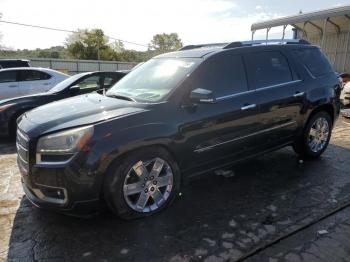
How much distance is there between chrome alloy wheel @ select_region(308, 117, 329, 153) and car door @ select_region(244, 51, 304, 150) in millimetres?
539

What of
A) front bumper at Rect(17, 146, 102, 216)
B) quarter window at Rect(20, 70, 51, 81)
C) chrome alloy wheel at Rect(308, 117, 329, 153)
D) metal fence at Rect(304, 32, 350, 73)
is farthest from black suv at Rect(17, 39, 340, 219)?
metal fence at Rect(304, 32, 350, 73)

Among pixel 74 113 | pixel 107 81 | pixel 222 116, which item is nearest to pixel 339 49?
pixel 107 81

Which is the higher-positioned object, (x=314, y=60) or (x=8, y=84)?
(x=314, y=60)

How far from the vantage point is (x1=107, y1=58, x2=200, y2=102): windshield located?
3.99m

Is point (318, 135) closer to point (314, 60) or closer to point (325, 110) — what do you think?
point (325, 110)

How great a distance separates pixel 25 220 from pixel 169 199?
1.53 m

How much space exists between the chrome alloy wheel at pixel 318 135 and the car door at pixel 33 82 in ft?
27.0

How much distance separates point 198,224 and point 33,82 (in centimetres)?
906

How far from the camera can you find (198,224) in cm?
355

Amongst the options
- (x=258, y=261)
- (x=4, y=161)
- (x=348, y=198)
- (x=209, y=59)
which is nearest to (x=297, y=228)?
(x=258, y=261)

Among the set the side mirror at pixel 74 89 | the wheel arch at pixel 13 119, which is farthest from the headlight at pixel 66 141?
the side mirror at pixel 74 89

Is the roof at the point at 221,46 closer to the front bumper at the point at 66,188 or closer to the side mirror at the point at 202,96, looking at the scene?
the side mirror at the point at 202,96

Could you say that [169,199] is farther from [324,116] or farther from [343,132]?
[343,132]

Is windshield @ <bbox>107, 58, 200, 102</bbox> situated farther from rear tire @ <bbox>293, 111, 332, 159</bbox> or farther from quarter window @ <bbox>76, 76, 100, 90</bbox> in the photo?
quarter window @ <bbox>76, 76, 100, 90</bbox>
